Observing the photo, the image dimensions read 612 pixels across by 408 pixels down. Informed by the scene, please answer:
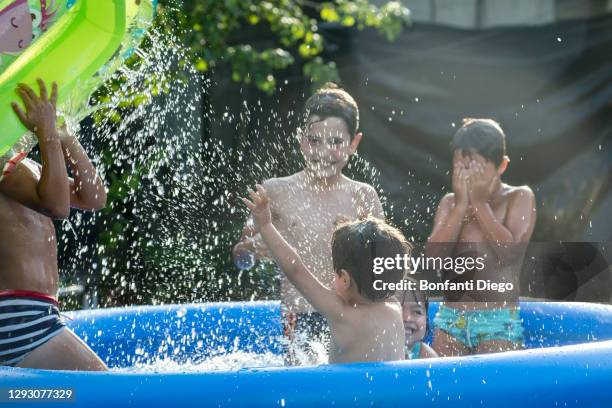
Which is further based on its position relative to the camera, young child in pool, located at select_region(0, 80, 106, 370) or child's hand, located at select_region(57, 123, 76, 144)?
child's hand, located at select_region(57, 123, 76, 144)

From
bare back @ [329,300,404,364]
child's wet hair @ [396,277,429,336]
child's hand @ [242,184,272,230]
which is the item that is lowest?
bare back @ [329,300,404,364]

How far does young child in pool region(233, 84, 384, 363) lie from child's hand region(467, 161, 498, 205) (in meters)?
0.36

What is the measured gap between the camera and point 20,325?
2623 mm

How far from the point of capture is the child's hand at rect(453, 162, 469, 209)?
3.48 meters

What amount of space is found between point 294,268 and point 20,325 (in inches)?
30.6

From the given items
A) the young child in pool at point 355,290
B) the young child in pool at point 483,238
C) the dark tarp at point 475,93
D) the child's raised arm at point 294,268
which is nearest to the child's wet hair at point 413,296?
the young child in pool at point 483,238

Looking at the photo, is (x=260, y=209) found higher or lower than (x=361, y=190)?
lower

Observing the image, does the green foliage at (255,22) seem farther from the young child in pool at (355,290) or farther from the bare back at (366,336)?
the bare back at (366,336)

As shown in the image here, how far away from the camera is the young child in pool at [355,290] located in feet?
8.68

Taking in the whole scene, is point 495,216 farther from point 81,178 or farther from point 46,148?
point 46,148

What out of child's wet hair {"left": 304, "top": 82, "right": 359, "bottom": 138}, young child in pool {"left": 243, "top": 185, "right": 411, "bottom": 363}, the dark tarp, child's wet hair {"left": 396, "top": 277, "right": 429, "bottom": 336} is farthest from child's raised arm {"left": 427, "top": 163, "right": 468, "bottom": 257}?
the dark tarp

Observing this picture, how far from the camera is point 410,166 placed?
7.18 meters

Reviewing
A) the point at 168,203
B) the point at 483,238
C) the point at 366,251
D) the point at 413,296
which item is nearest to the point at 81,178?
the point at 366,251

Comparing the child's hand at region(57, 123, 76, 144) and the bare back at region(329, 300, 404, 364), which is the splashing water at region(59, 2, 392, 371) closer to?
the child's hand at region(57, 123, 76, 144)
